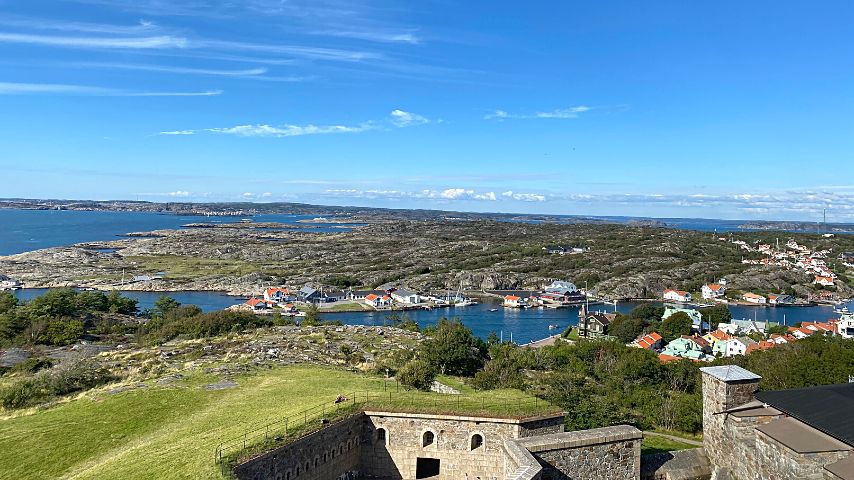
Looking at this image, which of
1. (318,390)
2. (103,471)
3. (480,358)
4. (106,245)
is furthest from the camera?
(106,245)

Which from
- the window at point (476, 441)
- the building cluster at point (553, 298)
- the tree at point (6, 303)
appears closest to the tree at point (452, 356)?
the window at point (476, 441)

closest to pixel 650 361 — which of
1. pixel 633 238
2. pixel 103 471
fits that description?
pixel 103 471

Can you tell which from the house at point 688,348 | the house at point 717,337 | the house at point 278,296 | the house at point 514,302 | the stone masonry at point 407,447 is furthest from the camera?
the house at point 514,302

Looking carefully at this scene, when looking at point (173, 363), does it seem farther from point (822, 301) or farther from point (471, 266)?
point (822, 301)

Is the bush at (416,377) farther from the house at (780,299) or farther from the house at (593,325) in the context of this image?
the house at (780,299)

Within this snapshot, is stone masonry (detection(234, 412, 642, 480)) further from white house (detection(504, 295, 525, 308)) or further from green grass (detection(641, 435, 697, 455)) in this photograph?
white house (detection(504, 295, 525, 308))

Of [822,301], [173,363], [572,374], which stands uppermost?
[173,363]
